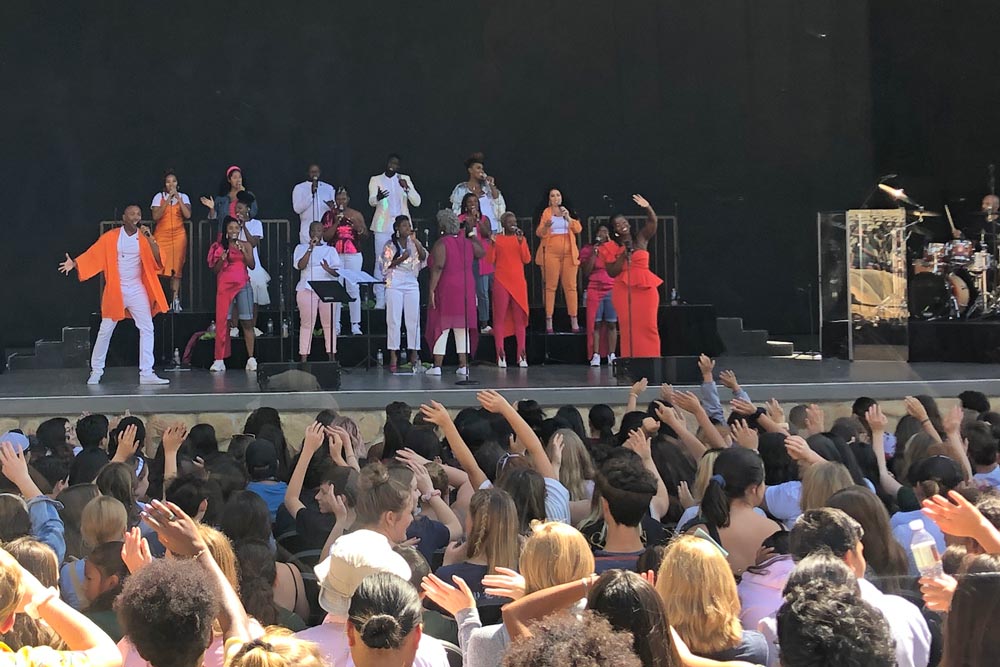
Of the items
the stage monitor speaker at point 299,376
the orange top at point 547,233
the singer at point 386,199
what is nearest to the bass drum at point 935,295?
the orange top at point 547,233

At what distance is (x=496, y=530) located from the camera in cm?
359

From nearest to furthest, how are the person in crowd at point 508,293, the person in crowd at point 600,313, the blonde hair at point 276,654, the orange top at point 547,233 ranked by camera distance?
the blonde hair at point 276,654 < the person in crowd at point 508,293 < the person in crowd at point 600,313 < the orange top at point 547,233

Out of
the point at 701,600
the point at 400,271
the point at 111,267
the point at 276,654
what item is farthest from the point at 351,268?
the point at 276,654

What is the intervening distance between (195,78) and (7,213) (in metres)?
2.42

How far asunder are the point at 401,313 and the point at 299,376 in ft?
7.10

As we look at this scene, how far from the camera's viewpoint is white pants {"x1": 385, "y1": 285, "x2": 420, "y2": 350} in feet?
33.0

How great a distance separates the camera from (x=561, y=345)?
11.3 m

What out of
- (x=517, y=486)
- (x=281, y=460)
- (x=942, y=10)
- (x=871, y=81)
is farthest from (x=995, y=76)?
(x=517, y=486)

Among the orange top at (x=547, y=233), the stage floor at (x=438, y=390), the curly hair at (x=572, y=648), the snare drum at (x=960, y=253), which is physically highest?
the orange top at (x=547, y=233)

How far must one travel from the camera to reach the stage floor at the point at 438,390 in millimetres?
7512

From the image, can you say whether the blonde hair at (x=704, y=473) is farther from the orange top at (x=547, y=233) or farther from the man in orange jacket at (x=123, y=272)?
the orange top at (x=547, y=233)

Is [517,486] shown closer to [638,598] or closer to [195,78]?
[638,598]

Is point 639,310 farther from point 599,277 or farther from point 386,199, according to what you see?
point 386,199

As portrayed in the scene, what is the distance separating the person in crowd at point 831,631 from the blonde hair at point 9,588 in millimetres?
1472
